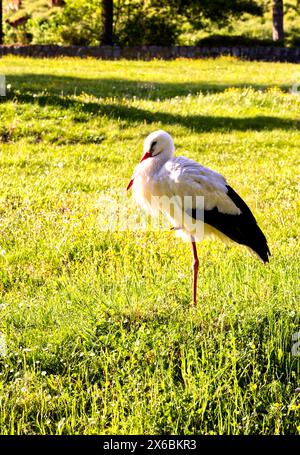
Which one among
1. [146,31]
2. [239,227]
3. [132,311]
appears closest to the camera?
[132,311]

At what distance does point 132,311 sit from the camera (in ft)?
19.2

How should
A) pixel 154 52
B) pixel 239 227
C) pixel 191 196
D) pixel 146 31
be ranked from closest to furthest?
1. pixel 191 196
2. pixel 239 227
3. pixel 154 52
4. pixel 146 31

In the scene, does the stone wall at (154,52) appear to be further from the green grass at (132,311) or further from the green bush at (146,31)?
the green grass at (132,311)

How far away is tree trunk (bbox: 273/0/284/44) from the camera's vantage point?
33781 mm

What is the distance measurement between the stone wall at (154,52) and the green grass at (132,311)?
18.1m

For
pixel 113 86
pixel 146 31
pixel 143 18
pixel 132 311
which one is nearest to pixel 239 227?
pixel 132 311

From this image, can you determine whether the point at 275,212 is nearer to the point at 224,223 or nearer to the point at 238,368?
the point at 224,223

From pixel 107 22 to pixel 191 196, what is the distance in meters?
28.8

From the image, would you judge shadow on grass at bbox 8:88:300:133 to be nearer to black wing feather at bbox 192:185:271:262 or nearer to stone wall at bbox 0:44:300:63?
black wing feather at bbox 192:185:271:262

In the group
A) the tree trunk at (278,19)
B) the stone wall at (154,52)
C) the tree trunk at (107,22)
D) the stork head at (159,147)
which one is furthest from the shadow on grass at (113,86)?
the tree trunk at (278,19)

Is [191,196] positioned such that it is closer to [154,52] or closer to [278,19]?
[154,52]

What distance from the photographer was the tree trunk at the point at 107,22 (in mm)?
33438

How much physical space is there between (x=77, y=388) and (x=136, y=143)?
→ 911cm

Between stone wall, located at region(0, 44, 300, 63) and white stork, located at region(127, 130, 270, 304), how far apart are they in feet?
80.4
